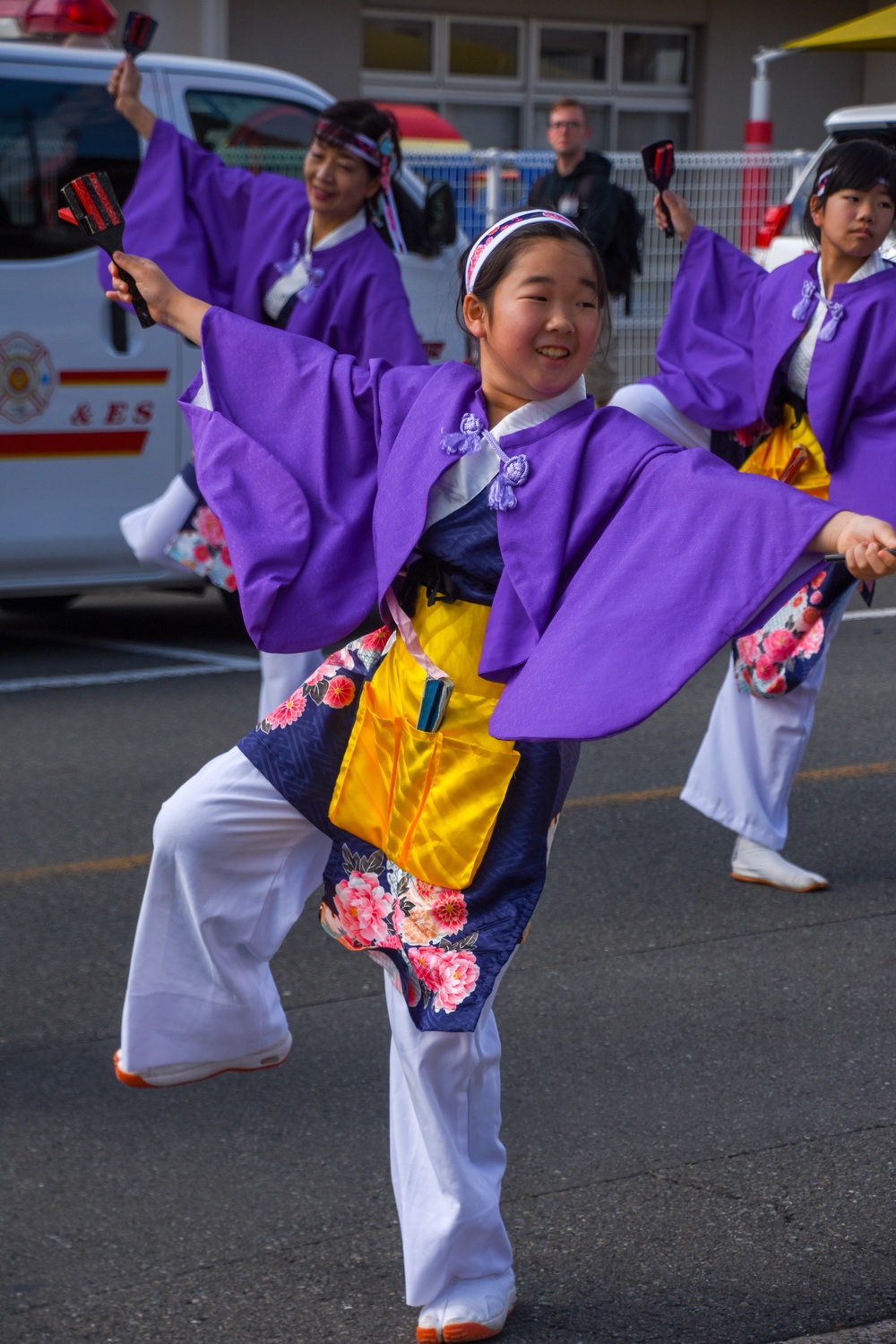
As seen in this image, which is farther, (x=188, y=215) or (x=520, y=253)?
(x=188, y=215)

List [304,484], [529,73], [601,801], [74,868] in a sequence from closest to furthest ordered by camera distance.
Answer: [304,484] → [74,868] → [601,801] → [529,73]

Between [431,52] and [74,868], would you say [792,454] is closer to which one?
[74,868]

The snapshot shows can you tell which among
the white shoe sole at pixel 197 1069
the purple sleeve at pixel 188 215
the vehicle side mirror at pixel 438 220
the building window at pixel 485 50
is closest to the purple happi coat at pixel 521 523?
the white shoe sole at pixel 197 1069

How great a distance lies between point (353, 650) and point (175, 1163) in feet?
3.23

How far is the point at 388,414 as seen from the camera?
2539mm

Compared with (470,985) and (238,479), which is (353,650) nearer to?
(238,479)

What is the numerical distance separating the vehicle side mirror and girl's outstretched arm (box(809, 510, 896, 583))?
485cm

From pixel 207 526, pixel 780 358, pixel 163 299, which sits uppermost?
pixel 163 299

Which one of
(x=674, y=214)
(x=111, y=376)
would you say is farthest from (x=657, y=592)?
(x=111, y=376)

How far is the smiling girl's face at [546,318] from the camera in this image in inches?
93.3

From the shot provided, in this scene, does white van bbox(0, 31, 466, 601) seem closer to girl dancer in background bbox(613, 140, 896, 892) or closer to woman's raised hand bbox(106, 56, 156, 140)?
woman's raised hand bbox(106, 56, 156, 140)

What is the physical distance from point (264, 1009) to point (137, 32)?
2801mm

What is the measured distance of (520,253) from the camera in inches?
94.3

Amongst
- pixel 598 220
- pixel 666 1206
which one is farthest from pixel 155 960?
pixel 598 220
